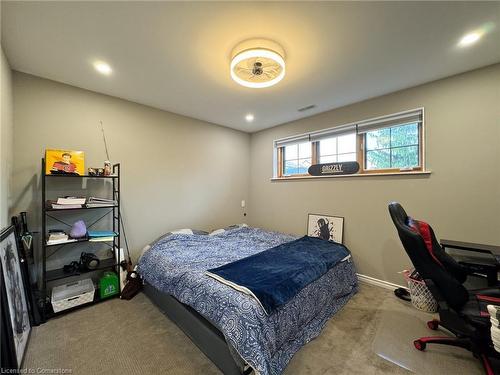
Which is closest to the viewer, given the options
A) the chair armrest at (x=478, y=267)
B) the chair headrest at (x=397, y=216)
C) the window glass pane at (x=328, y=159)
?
the chair headrest at (x=397, y=216)

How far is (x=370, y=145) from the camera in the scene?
2895mm

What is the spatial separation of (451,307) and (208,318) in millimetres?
1689

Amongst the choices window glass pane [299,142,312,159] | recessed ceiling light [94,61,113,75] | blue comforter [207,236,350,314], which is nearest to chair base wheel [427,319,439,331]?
blue comforter [207,236,350,314]

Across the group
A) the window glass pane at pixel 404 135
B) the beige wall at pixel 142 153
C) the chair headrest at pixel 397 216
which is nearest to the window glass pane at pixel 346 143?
the window glass pane at pixel 404 135

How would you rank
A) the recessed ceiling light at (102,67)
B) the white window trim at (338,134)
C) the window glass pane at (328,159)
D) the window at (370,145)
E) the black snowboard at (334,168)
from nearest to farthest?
1. the recessed ceiling light at (102,67)
2. the white window trim at (338,134)
3. the window at (370,145)
4. the black snowboard at (334,168)
5. the window glass pane at (328,159)

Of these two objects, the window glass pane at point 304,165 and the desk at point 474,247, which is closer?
the desk at point 474,247

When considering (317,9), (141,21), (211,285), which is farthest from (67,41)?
(211,285)

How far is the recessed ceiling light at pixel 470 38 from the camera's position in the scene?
1.62 metres

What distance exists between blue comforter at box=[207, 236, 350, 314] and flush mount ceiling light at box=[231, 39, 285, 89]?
176cm

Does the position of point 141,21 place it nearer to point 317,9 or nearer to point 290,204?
point 317,9

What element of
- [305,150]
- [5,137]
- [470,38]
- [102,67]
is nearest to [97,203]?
[5,137]

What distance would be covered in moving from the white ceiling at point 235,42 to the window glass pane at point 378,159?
77cm

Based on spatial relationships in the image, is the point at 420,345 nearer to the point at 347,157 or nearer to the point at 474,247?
the point at 474,247

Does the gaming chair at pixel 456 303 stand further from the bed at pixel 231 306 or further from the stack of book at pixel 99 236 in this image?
the stack of book at pixel 99 236
